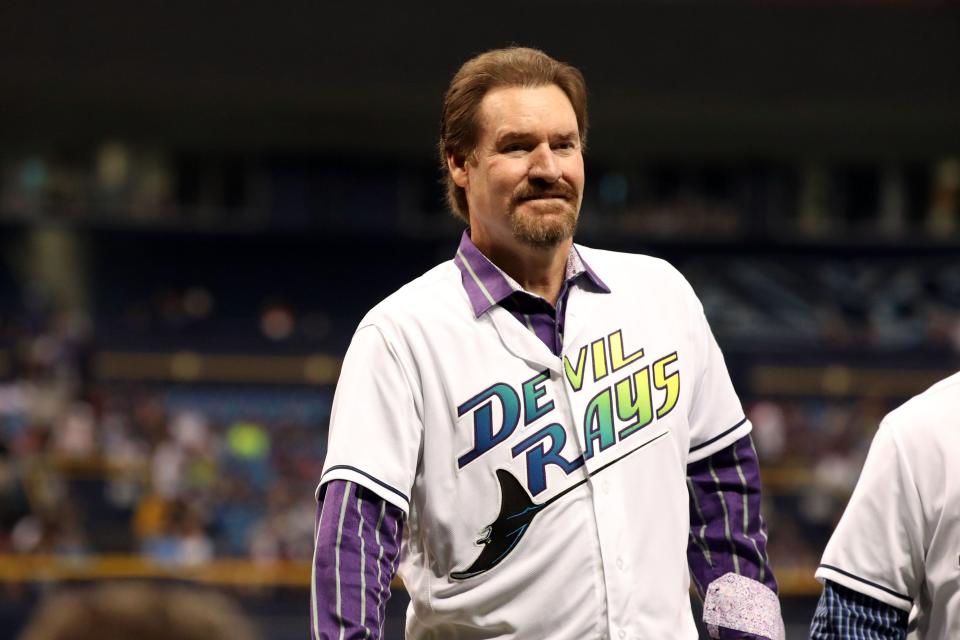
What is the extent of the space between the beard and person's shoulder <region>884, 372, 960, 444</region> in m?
0.54

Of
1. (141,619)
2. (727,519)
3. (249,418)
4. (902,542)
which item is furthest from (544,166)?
(249,418)

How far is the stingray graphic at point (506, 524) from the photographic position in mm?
2029

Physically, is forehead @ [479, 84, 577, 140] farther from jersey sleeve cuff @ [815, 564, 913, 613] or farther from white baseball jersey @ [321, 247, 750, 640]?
jersey sleeve cuff @ [815, 564, 913, 613]

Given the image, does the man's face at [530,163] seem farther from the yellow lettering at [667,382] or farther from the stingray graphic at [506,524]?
the stingray graphic at [506,524]

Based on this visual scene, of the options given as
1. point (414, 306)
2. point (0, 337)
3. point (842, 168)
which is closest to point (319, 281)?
point (0, 337)

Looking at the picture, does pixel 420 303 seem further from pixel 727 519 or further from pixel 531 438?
pixel 727 519

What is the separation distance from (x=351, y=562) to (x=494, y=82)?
75 cm

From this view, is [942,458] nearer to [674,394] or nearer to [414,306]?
[674,394]

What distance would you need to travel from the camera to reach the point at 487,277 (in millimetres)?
2164

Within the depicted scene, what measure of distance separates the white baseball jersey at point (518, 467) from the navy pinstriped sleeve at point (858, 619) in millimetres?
224

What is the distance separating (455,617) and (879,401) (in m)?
11.5

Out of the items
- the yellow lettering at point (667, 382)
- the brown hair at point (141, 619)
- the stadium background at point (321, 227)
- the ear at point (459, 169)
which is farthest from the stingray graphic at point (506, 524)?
the stadium background at point (321, 227)

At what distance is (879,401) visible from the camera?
12914 mm

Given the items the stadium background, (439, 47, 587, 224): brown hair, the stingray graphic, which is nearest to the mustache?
(439, 47, 587, 224): brown hair
